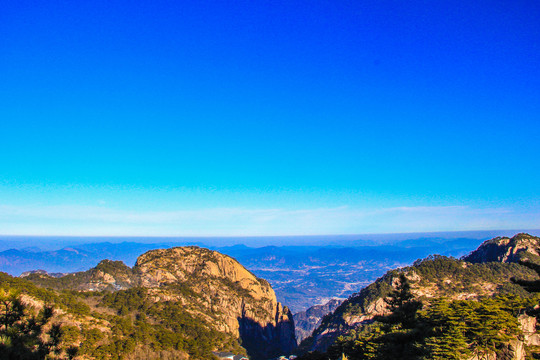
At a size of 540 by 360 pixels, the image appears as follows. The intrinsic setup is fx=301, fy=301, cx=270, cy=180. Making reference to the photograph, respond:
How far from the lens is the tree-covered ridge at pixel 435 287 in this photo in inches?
2970

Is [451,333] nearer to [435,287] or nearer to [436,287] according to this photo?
[435,287]

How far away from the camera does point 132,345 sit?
1625 inches

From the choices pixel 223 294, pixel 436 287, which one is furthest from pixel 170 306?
pixel 436 287

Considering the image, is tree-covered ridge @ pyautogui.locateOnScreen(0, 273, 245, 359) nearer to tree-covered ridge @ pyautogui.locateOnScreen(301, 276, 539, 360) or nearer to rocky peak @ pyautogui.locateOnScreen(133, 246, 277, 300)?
rocky peak @ pyautogui.locateOnScreen(133, 246, 277, 300)

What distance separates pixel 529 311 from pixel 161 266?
267 ft

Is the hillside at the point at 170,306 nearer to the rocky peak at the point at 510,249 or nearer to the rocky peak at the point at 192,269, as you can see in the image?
the rocky peak at the point at 192,269

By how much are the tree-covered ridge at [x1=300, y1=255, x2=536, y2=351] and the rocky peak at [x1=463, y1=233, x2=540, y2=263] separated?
18.2ft

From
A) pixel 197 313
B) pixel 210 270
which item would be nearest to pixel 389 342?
pixel 197 313

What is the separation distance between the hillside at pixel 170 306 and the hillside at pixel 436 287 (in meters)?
16.2

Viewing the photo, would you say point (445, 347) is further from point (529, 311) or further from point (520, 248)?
point (520, 248)

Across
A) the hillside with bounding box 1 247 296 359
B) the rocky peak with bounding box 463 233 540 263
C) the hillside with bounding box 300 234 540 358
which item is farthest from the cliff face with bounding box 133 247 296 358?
the rocky peak with bounding box 463 233 540 263

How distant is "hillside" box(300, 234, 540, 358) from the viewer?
7494 cm

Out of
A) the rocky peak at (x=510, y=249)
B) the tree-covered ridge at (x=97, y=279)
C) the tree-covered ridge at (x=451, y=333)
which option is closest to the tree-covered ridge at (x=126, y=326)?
the tree-covered ridge at (x=97, y=279)

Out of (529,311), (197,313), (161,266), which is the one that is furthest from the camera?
(161,266)
